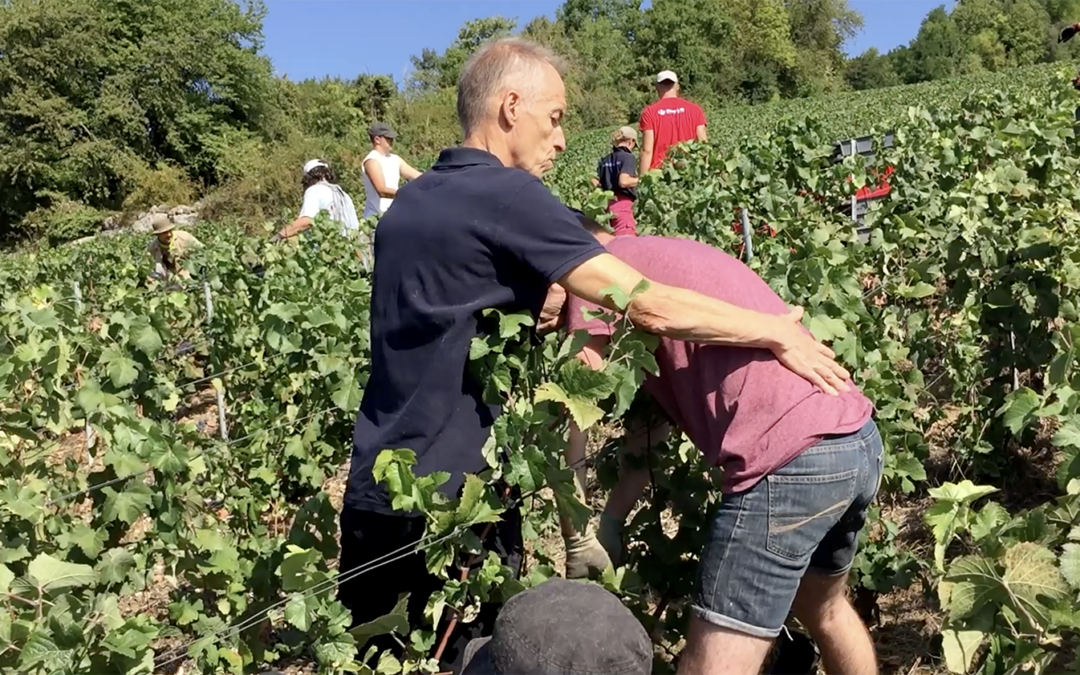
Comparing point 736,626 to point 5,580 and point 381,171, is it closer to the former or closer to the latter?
point 5,580

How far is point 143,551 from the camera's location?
107 inches

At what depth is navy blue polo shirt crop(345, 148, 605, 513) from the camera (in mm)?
1840

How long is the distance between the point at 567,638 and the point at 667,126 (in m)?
6.07

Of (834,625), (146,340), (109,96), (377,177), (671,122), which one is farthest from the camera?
(109,96)

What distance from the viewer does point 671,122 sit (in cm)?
707

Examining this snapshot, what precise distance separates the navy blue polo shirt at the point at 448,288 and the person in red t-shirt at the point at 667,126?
5198 mm

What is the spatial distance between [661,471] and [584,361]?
0.59m

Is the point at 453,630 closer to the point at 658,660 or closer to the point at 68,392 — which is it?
the point at 658,660

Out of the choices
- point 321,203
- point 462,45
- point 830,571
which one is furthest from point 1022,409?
point 462,45

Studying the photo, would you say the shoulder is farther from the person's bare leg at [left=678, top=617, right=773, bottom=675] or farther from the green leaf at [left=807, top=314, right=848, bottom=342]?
the person's bare leg at [left=678, top=617, right=773, bottom=675]

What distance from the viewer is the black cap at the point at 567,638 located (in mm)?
1374

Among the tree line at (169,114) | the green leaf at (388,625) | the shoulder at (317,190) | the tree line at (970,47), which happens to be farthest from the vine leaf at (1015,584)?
the tree line at (970,47)

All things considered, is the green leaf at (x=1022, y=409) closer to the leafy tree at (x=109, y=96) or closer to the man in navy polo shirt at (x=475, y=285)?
the man in navy polo shirt at (x=475, y=285)

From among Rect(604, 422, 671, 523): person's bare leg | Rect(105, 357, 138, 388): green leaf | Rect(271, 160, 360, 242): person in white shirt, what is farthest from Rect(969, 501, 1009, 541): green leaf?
Rect(271, 160, 360, 242): person in white shirt
